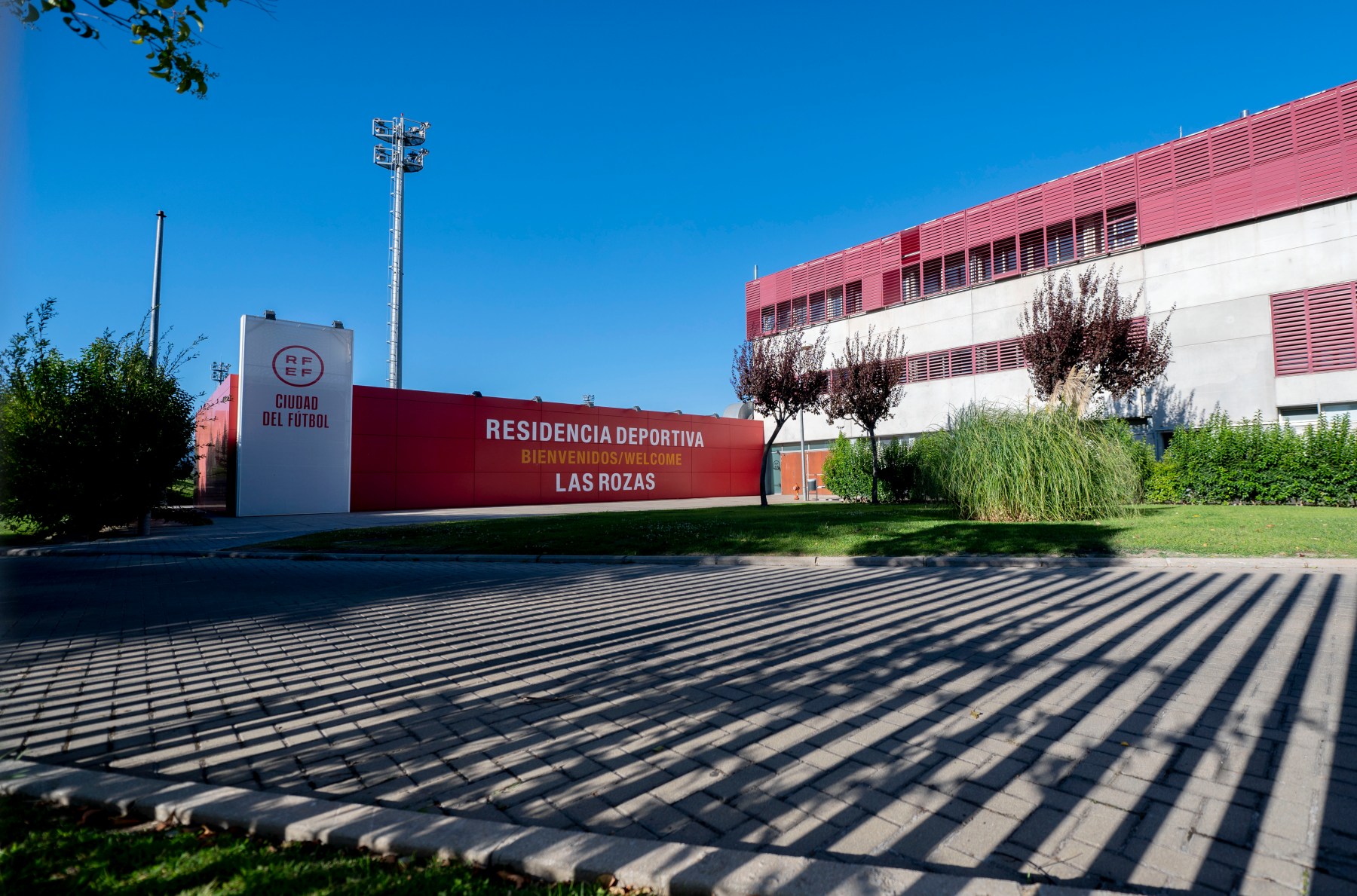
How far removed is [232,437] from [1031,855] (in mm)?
25169

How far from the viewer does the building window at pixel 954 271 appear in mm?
28031

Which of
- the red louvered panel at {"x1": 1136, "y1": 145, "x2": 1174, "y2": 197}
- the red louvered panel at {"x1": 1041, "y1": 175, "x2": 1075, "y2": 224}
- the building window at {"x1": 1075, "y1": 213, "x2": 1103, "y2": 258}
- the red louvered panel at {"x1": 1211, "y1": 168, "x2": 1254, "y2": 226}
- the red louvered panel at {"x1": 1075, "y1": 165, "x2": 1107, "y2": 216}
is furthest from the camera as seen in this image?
the red louvered panel at {"x1": 1041, "y1": 175, "x2": 1075, "y2": 224}

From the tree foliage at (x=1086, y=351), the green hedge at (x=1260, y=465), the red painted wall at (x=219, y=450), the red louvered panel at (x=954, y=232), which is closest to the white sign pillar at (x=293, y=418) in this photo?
the red painted wall at (x=219, y=450)

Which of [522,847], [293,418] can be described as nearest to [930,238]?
[293,418]

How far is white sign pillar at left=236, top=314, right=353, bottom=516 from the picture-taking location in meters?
21.7

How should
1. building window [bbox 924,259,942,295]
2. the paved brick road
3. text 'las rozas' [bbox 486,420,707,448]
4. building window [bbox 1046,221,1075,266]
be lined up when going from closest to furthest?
the paved brick road
building window [bbox 1046,221,1075,266]
text 'las rozas' [bbox 486,420,707,448]
building window [bbox 924,259,942,295]

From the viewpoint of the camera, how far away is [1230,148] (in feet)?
69.2

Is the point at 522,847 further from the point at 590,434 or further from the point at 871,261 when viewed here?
the point at 871,261

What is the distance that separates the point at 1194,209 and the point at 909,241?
1058 cm

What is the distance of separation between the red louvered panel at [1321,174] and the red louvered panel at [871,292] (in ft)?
46.8

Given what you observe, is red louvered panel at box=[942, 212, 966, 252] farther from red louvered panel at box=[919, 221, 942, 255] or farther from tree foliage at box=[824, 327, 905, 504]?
tree foliage at box=[824, 327, 905, 504]

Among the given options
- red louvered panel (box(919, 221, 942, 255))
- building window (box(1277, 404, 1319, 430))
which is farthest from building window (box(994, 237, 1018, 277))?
building window (box(1277, 404, 1319, 430))

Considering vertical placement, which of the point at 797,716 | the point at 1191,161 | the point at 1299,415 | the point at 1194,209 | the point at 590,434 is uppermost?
the point at 1191,161

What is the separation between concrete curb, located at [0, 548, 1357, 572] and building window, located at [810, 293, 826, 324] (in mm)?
25616
